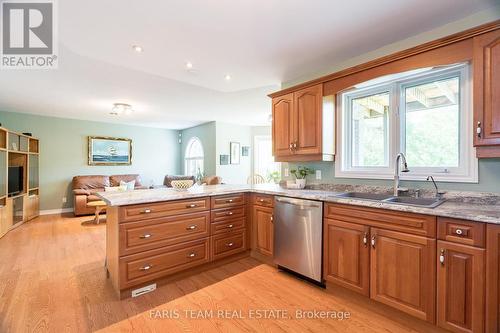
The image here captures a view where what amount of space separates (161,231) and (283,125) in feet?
6.23

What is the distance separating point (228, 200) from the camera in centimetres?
282

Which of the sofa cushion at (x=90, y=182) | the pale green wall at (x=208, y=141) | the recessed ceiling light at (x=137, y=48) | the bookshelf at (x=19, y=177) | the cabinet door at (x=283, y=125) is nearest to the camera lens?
the recessed ceiling light at (x=137, y=48)

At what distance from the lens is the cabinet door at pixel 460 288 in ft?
4.64

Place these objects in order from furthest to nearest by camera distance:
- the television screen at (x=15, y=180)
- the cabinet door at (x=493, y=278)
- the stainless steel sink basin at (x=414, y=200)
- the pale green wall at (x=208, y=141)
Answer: the pale green wall at (x=208, y=141) < the television screen at (x=15, y=180) < the stainless steel sink basin at (x=414, y=200) < the cabinet door at (x=493, y=278)

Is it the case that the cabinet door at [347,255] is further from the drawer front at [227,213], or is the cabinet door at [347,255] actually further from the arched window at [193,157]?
the arched window at [193,157]

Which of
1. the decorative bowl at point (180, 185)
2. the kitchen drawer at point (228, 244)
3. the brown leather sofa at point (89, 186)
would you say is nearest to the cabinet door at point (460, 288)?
the kitchen drawer at point (228, 244)

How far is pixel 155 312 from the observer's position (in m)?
1.92

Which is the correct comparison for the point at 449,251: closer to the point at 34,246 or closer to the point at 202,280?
the point at 202,280

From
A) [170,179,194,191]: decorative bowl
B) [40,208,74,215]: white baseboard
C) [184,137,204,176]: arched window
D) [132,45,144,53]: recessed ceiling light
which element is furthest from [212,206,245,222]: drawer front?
[40,208,74,215]: white baseboard

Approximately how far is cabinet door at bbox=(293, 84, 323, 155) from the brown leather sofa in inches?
168

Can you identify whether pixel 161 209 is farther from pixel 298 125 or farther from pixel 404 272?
pixel 404 272

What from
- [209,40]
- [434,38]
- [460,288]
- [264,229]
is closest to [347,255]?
[460,288]

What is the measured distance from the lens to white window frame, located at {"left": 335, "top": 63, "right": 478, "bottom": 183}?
6.30 feet

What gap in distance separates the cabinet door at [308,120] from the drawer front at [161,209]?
1.30 metres
